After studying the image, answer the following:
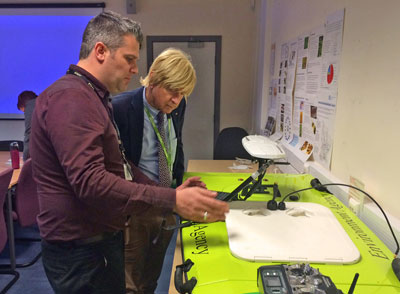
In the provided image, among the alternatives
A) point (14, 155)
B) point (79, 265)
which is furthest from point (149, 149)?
point (14, 155)

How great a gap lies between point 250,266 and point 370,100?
0.80m

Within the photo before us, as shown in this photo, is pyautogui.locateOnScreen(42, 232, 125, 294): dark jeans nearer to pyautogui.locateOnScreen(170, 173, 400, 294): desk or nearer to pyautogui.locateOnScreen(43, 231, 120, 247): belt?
pyautogui.locateOnScreen(43, 231, 120, 247): belt

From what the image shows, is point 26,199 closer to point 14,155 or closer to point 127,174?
point 14,155

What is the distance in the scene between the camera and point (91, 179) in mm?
760

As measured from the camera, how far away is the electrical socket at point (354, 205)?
1.10m

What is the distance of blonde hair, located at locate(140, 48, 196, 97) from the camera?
145 centimetres

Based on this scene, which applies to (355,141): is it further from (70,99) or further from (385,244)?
(70,99)

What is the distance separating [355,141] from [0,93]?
13.7ft

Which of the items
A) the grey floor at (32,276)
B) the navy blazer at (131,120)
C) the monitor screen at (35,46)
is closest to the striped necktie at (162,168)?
the navy blazer at (131,120)

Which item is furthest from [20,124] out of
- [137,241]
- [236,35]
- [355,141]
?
[355,141]

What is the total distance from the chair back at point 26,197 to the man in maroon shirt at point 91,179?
1320 mm

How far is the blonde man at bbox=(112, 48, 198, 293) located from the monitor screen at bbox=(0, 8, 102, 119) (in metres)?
2.67

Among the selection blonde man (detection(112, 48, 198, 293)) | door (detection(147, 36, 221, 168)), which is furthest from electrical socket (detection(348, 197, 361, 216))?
door (detection(147, 36, 221, 168))

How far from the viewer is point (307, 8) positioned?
1.92 m
